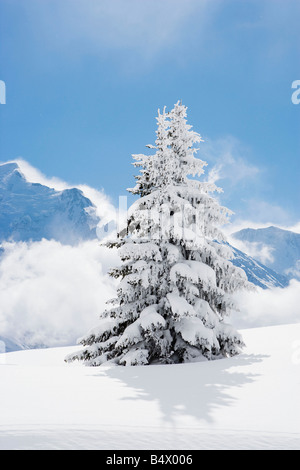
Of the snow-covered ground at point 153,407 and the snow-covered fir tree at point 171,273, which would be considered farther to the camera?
the snow-covered fir tree at point 171,273

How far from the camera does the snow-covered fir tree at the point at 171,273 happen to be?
1060 centimetres

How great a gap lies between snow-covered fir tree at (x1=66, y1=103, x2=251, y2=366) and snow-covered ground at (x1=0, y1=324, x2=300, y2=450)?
1.15m

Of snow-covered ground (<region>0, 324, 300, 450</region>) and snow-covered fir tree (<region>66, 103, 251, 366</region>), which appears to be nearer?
snow-covered ground (<region>0, 324, 300, 450</region>)

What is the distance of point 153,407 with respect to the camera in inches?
228

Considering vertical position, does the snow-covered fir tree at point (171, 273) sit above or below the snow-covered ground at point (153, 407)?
above

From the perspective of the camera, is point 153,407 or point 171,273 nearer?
point 153,407

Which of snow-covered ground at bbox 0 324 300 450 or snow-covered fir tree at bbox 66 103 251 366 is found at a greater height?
snow-covered fir tree at bbox 66 103 251 366

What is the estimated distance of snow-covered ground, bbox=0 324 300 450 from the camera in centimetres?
442

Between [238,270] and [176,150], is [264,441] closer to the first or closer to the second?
[238,270]

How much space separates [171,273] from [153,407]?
5255mm

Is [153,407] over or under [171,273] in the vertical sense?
under

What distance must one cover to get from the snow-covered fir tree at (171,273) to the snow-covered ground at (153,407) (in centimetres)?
115

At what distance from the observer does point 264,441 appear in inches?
175
